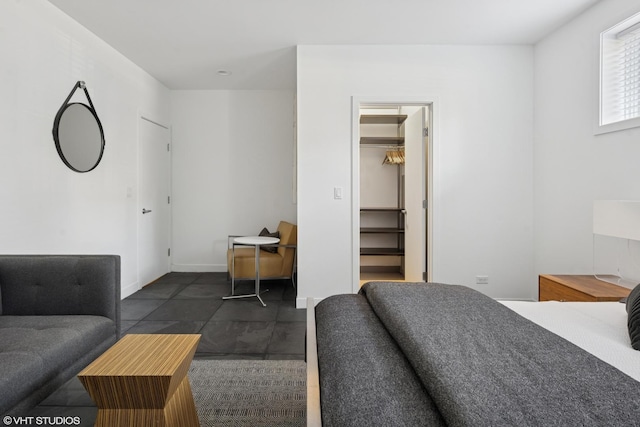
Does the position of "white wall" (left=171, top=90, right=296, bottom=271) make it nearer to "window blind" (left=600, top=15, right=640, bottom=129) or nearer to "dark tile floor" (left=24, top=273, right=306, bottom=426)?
"dark tile floor" (left=24, top=273, right=306, bottom=426)

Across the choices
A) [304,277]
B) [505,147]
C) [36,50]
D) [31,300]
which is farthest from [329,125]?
[31,300]

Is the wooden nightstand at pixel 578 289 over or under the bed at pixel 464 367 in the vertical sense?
under

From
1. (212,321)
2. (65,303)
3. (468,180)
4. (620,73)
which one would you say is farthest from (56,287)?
(620,73)

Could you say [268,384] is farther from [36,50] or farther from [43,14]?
[43,14]

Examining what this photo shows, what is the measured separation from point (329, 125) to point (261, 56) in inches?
45.3

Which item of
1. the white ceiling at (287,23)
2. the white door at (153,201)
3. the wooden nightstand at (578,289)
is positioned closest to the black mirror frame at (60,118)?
the white ceiling at (287,23)

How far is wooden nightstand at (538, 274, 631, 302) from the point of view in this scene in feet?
7.14

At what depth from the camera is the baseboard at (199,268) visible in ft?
16.6

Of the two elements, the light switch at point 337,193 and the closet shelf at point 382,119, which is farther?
the closet shelf at point 382,119

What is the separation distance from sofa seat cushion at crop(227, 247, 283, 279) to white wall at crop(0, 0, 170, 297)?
117 cm

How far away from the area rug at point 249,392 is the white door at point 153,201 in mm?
2521

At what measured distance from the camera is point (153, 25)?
3.12 meters

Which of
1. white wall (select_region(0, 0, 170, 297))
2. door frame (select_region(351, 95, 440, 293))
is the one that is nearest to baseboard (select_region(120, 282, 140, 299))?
white wall (select_region(0, 0, 170, 297))

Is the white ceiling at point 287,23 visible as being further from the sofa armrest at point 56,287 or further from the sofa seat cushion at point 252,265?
the sofa seat cushion at point 252,265
